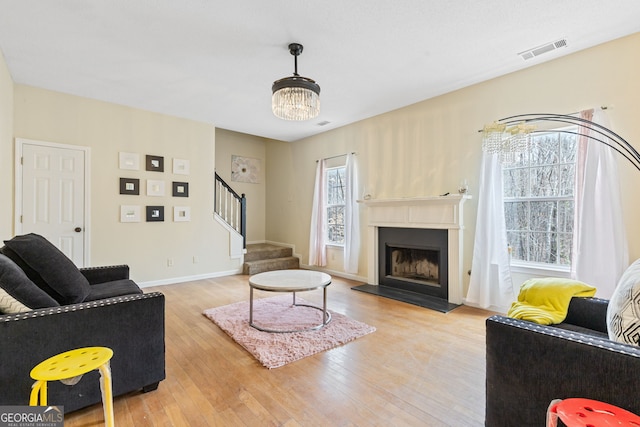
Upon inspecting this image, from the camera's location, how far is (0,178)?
3.10 meters

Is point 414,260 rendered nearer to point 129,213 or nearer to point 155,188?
point 155,188

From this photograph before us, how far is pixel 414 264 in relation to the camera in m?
4.54

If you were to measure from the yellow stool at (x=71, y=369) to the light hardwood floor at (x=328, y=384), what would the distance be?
18.0 inches

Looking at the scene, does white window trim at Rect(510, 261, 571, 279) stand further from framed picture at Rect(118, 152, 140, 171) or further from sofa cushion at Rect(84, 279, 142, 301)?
framed picture at Rect(118, 152, 140, 171)

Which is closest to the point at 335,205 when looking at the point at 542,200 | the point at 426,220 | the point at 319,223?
the point at 319,223

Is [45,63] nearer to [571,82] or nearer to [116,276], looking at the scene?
[116,276]

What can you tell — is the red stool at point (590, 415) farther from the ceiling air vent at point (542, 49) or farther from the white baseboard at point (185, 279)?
the white baseboard at point (185, 279)

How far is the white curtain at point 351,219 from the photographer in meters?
5.09

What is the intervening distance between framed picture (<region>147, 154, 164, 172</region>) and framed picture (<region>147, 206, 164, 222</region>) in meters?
0.59

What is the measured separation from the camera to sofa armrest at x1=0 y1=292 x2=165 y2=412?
1523mm

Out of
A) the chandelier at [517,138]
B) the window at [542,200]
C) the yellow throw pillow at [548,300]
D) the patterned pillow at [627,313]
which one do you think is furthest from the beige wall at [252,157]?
the patterned pillow at [627,313]

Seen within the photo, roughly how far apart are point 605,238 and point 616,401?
2188mm

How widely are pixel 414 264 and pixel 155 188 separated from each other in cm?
414

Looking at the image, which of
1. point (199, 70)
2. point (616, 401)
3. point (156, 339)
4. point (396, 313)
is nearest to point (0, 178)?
point (199, 70)
